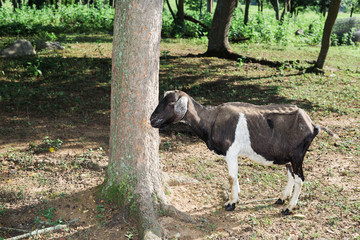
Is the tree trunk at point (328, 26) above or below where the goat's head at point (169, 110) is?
above

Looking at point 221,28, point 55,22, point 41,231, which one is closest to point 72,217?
point 41,231

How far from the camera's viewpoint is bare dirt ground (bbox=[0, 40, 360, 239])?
5.21 meters

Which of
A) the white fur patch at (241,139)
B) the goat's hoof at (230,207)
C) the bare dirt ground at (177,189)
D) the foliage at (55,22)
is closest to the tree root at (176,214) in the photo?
the bare dirt ground at (177,189)

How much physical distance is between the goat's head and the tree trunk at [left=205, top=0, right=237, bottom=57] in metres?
12.0

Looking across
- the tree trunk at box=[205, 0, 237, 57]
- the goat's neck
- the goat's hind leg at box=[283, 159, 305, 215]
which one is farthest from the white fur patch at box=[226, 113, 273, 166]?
the tree trunk at box=[205, 0, 237, 57]

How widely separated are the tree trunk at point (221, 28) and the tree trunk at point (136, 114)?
467 inches

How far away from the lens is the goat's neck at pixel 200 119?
5.46m

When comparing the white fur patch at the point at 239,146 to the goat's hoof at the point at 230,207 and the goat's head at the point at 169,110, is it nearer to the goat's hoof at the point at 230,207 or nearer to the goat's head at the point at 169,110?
the goat's hoof at the point at 230,207

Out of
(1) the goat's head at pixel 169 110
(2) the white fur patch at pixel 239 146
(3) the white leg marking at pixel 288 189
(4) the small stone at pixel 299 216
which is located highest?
(1) the goat's head at pixel 169 110

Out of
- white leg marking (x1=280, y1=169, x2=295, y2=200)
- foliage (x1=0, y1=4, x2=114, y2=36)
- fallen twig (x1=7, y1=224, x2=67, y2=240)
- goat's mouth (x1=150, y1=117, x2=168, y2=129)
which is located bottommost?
fallen twig (x1=7, y1=224, x2=67, y2=240)

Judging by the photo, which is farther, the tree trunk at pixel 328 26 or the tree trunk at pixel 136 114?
the tree trunk at pixel 328 26

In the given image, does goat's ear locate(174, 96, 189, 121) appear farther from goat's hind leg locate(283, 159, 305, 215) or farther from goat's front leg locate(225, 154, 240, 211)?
goat's hind leg locate(283, 159, 305, 215)

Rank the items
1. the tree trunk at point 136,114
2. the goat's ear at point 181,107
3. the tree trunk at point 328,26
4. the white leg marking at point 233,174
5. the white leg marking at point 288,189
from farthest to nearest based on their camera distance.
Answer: the tree trunk at point 328,26
the white leg marking at point 288,189
the white leg marking at point 233,174
the goat's ear at point 181,107
the tree trunk at point 136,114

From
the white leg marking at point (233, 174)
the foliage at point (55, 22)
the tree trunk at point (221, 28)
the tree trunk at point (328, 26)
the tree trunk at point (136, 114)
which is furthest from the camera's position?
the foliage at point (55, 22)
